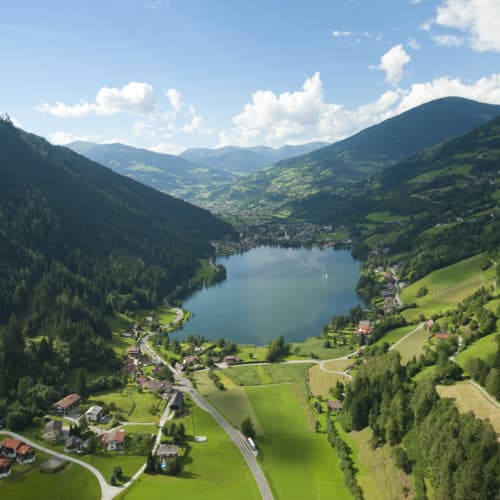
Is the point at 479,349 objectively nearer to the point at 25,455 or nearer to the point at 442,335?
the point at 442,335

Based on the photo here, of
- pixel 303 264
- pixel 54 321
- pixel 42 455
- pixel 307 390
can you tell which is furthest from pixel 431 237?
pixel 42 455

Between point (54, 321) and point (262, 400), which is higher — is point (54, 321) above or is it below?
above

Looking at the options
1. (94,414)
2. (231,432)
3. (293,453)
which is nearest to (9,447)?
(94,414)

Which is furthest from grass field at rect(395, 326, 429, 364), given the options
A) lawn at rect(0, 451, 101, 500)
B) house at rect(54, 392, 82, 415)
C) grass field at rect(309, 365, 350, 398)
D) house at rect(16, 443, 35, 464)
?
house at rect(16, 443, 35, 464)

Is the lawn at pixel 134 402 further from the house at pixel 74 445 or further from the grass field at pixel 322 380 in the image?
the grass field at pixel 322 380

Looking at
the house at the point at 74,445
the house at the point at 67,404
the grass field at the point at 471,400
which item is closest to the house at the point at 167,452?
the house at the point at 74,445

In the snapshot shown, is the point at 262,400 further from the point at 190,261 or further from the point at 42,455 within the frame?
the point at 190,261

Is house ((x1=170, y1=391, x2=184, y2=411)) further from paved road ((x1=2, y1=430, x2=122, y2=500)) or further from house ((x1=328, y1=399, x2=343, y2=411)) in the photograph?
house ((x1=328, y1=399, x2=343, y2=411))
